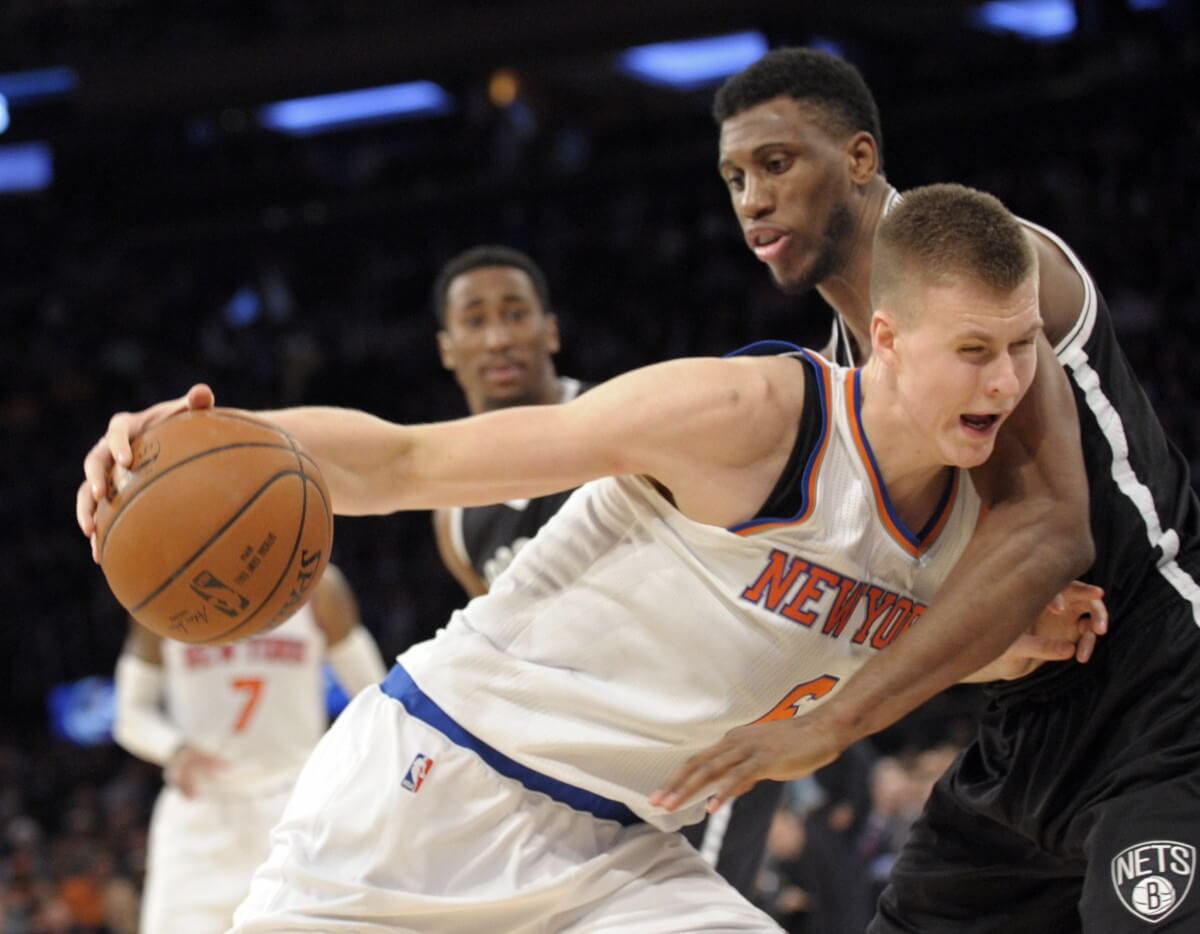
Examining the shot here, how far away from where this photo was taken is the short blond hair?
2723mm

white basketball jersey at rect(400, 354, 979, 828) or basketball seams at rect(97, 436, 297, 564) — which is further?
white basketball jersey at rect(400, 354, 979, 828)

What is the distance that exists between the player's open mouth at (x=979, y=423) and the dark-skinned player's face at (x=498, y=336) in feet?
7.55

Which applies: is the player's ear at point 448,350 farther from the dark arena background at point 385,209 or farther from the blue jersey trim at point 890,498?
the dark arena background at point 385,209

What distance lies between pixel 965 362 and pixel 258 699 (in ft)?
14.2

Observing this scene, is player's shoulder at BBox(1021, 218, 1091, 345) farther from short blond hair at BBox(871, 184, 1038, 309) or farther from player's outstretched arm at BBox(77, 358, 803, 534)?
player's outstretched arm at BBox(77, 358, 803, 534)

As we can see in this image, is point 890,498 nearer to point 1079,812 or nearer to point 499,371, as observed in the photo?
point 1079,812

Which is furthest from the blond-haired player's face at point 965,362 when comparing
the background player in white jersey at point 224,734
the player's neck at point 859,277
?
the background player in white jersey at point 224,734

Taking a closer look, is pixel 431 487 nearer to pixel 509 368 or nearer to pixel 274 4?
pixel 509 368

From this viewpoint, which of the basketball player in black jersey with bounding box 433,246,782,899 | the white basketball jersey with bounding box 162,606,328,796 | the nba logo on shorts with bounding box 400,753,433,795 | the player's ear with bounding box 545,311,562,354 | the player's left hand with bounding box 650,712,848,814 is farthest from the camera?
the white basketball jersey with bounding box 162,606,328,796

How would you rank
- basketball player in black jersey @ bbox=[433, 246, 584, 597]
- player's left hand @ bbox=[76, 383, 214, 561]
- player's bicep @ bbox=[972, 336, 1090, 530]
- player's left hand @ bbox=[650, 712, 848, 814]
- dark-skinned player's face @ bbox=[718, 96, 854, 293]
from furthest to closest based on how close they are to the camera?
basketball player in black jersey @ bbox=[433, 246, 584, 597]
dark-skinned player's face @ bbox=[718, 96, 854, 293]
player's bicep @ bbox=[972, 336, 1090, 530]
player's left hand @ bbox=[76, 383, 214, 561]
player's left hand @ bbox=[650, 712, 848, 814]

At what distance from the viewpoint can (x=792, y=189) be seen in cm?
351

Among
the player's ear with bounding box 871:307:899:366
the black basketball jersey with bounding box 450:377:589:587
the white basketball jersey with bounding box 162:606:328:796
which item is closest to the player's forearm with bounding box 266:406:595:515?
the player's ear with bounding box 871:307:899:366

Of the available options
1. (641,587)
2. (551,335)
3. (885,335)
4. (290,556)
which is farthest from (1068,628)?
(551,335)

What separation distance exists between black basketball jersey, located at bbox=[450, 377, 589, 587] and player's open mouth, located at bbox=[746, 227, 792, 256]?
1.22 metres
